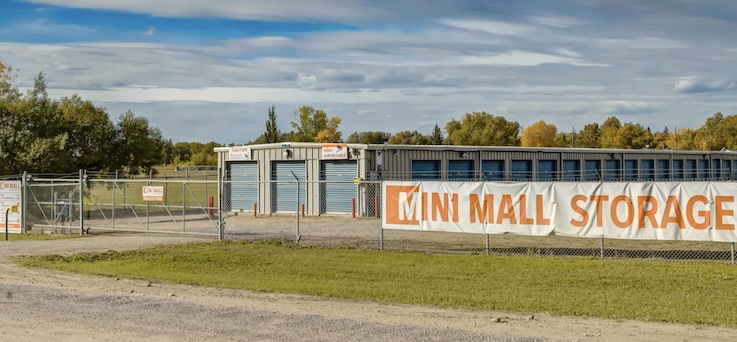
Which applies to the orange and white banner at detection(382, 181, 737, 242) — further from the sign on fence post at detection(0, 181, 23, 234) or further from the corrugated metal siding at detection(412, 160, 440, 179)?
the corrugated metal siding at detection(412, 160, 440, 179)

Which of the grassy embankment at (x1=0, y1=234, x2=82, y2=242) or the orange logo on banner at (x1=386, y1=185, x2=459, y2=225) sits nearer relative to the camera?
the orange logo on banner at (x1=386, y1=185, x2=459, y2=225)

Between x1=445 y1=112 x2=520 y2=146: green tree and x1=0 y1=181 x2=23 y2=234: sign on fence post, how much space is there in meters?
76.0

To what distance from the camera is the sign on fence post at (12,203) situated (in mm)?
30969

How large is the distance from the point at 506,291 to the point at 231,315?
5.13 metres

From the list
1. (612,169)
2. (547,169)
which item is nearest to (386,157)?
(547,169)

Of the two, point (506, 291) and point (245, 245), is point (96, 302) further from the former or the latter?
point (245, 245)

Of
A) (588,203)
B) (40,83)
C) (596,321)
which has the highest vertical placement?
(40,83)

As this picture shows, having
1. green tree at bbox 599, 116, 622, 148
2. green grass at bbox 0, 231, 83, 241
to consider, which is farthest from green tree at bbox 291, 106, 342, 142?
green grass at bbox 0, 231, 83, 241

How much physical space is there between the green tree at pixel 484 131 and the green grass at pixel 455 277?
83.9 metres

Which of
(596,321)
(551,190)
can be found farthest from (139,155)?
(596,321)

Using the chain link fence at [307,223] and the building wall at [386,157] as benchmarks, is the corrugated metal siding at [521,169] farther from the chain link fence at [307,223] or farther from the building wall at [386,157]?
the chain link fence at [307,223]

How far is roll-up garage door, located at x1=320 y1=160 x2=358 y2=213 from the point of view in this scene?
1499 inches

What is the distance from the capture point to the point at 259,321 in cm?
1176

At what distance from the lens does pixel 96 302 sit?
13641 mm
